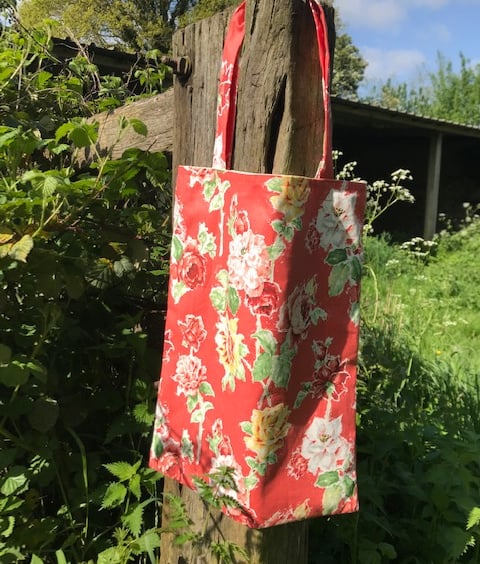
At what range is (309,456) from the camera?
47.2 inches

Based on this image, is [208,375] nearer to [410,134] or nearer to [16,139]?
[16,139]

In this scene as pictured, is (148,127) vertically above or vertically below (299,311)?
above

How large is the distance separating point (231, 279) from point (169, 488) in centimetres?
60

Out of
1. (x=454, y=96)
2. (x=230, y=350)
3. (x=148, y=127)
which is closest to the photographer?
(x=230, y=350)

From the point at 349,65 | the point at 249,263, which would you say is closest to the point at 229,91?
the point at 249,263

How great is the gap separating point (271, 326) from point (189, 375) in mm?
270

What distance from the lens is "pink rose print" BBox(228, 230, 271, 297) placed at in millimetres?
1131

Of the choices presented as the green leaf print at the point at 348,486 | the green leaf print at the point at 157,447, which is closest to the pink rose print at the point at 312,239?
the green leaf print at the point at 348,486

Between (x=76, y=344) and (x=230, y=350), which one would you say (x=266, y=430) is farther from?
(x=76, y=344)

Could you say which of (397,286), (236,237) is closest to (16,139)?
(236,237)

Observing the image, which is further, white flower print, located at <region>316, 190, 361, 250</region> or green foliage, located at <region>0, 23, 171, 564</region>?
green foliage, located at <region>0, 23, 171, 564</region>

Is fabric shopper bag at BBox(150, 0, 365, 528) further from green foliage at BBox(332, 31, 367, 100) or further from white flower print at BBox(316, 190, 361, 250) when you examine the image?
green foliage at BBox(332, 31, 367, 100)

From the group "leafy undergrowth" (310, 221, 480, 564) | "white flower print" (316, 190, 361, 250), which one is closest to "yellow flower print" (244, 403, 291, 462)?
"white flower print" (316, 190, 361, 250)

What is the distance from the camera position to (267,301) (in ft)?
3.73
